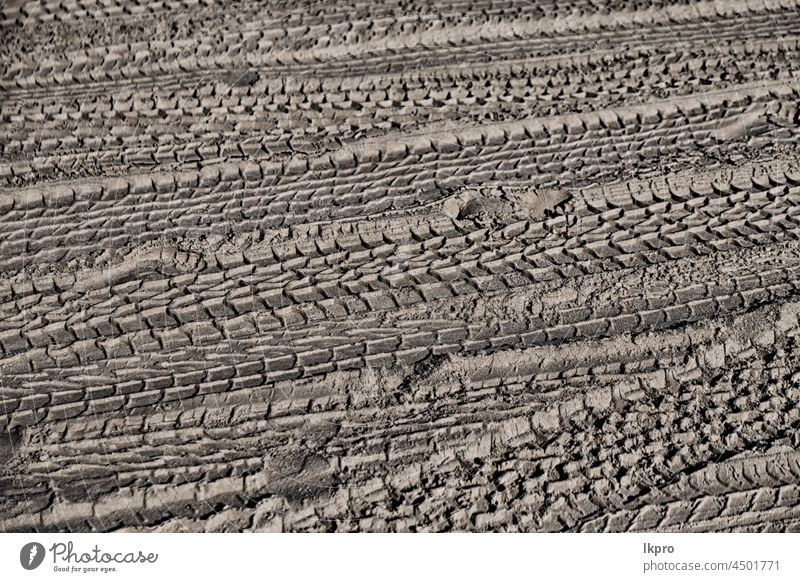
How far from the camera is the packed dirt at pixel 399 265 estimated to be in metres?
1.63

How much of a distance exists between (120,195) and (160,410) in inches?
22.3

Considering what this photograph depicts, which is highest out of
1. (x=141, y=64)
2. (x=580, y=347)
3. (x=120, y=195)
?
(x=141, y=64)

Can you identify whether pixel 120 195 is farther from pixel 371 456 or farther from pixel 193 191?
pixel 371 456

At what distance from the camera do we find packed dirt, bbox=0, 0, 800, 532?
5.34 ft

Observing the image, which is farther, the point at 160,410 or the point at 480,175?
the point at 480,175

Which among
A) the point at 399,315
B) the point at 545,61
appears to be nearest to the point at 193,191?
the point at 399,315

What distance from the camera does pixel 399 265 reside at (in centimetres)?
187

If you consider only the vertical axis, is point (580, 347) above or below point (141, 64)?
below

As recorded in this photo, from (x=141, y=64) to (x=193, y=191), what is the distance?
0.43m
